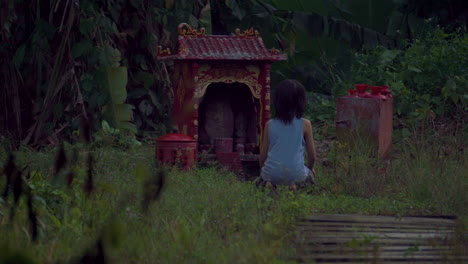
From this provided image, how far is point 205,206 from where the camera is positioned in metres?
5.23

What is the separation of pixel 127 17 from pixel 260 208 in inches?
235

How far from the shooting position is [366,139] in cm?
836

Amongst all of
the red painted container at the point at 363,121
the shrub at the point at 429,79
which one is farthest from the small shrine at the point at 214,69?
the shrub at the point at 429,79

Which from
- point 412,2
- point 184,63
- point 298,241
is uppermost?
point 412,2

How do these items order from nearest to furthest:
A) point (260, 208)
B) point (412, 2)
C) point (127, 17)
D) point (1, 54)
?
point (260, 208) < point (1, 54) < point (127, 17) < point (412, 2)

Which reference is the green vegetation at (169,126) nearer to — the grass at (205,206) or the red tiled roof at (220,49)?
the grass at (205,206)

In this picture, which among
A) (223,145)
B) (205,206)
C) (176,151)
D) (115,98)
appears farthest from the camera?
(115,98)

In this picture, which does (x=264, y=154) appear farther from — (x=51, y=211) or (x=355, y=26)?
(x=355, y=26)

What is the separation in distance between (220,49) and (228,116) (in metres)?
1.07

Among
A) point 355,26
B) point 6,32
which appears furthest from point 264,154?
point 355,26

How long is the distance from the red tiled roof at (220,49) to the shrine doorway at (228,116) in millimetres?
739

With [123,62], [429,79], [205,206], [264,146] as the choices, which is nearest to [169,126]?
[123,62]

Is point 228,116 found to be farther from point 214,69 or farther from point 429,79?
point 429,79

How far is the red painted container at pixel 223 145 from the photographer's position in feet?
27.6
